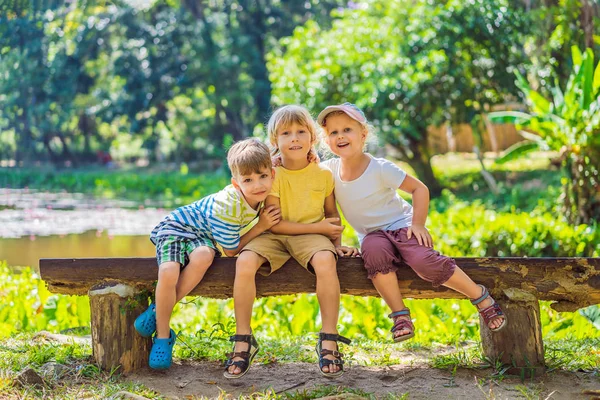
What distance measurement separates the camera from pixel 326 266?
302 cm

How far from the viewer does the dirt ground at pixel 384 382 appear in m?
2.95

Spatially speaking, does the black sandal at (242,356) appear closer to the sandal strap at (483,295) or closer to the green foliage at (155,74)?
the sandal strap at (483,295)


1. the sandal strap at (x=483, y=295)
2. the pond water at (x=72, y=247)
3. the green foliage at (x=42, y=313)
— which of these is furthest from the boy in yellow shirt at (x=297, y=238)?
the pond water at (x=72, y=247)

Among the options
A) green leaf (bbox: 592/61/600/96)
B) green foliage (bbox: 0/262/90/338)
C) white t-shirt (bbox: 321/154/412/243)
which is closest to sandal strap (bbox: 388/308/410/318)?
white t-shirt (bbox: 321/154/412/243)

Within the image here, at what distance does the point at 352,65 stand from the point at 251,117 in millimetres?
8908

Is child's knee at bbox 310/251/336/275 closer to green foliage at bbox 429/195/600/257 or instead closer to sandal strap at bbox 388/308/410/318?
sandal strap at bbox 388/308/410/318

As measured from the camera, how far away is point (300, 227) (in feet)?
10.3

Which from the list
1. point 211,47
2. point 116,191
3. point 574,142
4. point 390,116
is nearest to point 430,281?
point 574,142

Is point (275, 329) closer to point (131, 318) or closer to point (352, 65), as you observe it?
point (131, 318)

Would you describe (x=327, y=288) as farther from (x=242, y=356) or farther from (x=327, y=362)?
(x=242, y=356)

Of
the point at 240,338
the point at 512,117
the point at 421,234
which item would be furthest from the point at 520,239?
the point at 240,338

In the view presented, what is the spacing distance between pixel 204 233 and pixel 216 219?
5.6 inches

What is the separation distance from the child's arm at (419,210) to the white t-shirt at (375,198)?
5 centimetres

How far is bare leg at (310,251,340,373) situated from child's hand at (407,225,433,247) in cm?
39
